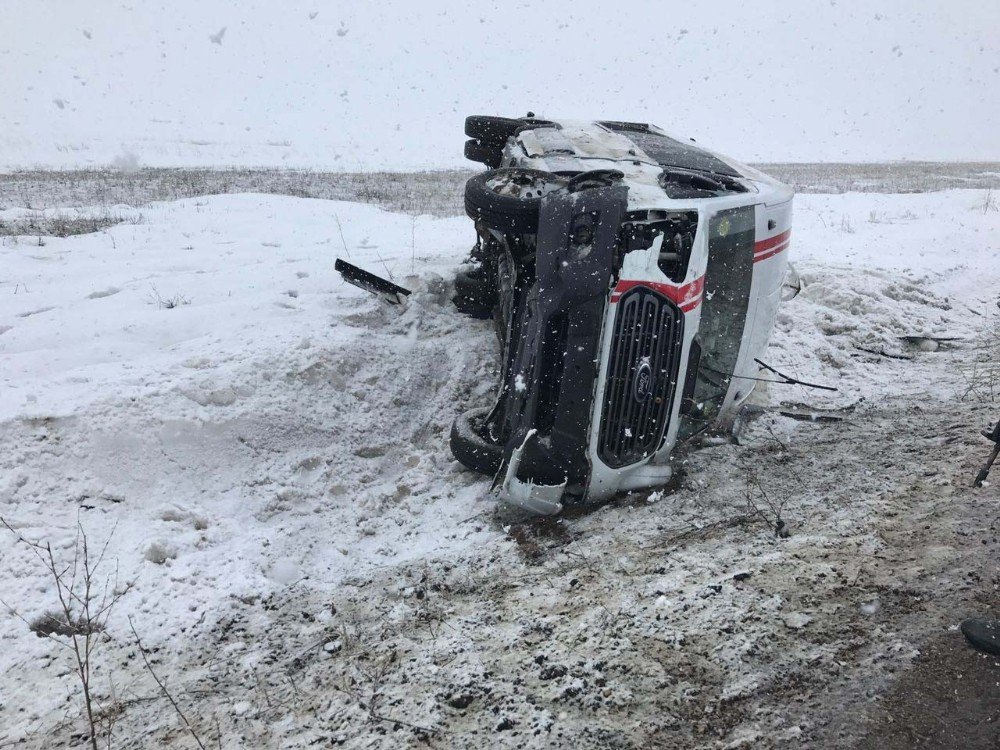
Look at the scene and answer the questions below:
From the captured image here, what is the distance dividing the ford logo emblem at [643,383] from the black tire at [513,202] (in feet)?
3.15

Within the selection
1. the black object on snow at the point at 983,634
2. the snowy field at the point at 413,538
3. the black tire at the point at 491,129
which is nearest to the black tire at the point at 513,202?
the snowy field at the point at 413,538

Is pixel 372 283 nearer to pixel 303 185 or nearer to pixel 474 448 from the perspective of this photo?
pixel 474 448

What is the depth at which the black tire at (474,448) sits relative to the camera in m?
3.94

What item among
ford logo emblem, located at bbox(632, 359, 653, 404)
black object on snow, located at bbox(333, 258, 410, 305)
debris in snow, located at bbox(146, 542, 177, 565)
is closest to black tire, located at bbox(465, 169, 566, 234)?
ford logo emblem, located at bbox(632, 359, 653, 404)

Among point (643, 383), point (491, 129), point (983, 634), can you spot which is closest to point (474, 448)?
point (643, 383)

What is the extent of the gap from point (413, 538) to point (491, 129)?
3886 millimetres

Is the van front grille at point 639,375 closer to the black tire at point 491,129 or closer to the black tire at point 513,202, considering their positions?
the black tire at point 513,202

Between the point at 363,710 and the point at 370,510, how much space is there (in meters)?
1.60

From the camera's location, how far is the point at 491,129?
19.9 feet

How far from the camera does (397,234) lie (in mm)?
8312

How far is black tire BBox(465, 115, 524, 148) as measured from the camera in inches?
235

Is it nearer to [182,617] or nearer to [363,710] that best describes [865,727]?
[363,710]

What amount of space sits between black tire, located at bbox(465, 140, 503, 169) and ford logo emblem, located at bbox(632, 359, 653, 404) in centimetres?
341

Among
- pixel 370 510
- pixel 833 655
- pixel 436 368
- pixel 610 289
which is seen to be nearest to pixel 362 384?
pixel 436 368
